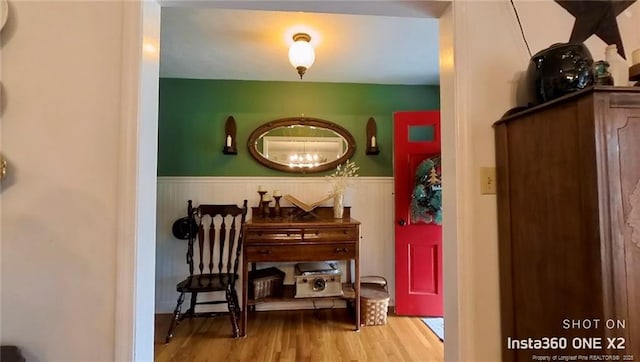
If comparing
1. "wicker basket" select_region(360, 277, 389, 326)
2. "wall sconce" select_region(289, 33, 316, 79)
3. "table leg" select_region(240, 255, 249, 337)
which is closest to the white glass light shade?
"wall sconce" select_region(289, 33, 316, 79)

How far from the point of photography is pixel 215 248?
3.03 meters

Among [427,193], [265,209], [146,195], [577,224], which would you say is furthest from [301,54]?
[577,224]

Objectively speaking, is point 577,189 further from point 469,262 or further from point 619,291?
point 469,262

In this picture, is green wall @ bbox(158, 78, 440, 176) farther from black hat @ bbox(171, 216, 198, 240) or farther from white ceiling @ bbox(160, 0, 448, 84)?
black hat @ bbox(171, 216, 198, 240)

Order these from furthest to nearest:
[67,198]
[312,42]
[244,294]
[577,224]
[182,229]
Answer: [182,229], [244,294], [312,42], [67,198], [577,224]

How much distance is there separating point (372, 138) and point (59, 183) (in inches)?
99.6

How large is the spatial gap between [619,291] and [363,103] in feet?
8.70

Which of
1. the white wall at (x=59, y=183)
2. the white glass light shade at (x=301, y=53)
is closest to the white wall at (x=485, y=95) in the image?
the white glass light shade at (x=301, y=53)

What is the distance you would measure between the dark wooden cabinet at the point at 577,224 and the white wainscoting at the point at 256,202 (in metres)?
1.97

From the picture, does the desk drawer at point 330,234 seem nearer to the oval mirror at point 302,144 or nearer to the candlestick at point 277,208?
the candlestick at point 277,208

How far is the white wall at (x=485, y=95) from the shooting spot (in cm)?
128

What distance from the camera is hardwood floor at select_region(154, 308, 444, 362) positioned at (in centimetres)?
224

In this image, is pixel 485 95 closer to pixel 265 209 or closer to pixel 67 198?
pixel 67 198

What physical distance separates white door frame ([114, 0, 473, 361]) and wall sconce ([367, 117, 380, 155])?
70.5 inches
